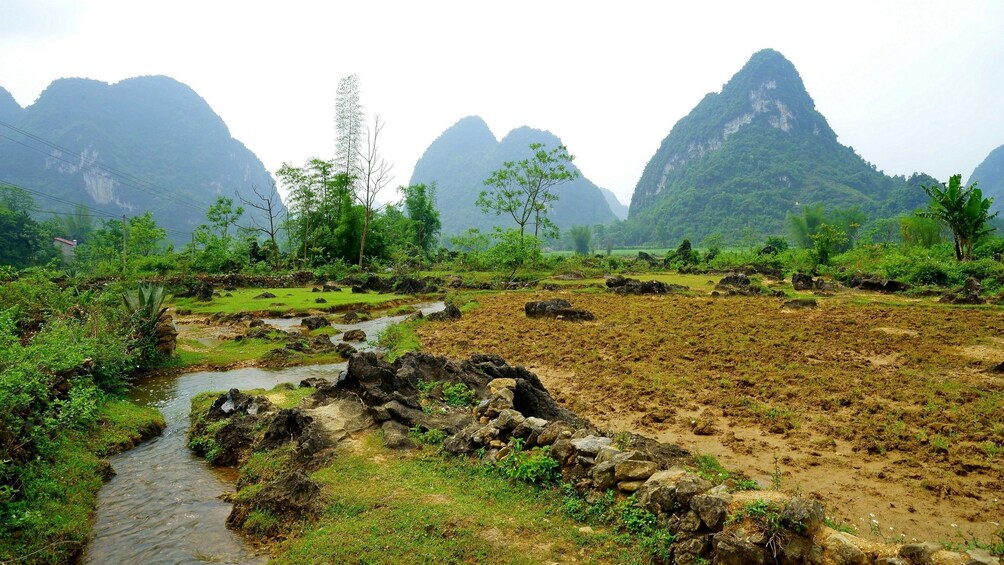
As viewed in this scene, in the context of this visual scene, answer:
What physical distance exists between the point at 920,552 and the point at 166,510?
28.2ft

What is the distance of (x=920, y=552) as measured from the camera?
4254 millimetres

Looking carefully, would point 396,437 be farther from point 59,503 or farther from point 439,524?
point 59,503

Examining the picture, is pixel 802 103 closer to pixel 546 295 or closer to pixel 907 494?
pixel 546 295

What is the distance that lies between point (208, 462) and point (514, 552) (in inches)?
239

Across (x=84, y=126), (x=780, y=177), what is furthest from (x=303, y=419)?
(x=84, y=126)

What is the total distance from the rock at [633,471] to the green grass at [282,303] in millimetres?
23470

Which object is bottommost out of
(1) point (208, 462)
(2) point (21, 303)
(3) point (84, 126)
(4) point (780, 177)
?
(1) point (208, 462)

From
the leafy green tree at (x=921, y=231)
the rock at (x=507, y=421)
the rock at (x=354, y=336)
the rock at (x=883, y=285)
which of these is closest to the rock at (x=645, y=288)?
the rock at (x=883, y=285)

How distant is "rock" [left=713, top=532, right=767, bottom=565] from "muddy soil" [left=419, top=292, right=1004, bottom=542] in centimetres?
222

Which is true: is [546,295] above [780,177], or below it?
below

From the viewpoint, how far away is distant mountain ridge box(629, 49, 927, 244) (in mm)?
130500

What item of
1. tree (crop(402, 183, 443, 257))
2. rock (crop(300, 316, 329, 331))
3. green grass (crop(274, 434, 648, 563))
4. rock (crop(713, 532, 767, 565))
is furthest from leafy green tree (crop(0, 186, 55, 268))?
rock (crop(713, 532, 767, 565))

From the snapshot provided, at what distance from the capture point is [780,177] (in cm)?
14538

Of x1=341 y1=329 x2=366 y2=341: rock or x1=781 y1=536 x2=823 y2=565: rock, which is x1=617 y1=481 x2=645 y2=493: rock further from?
x1=341 y1=329 x2=366 y2=341: rock
